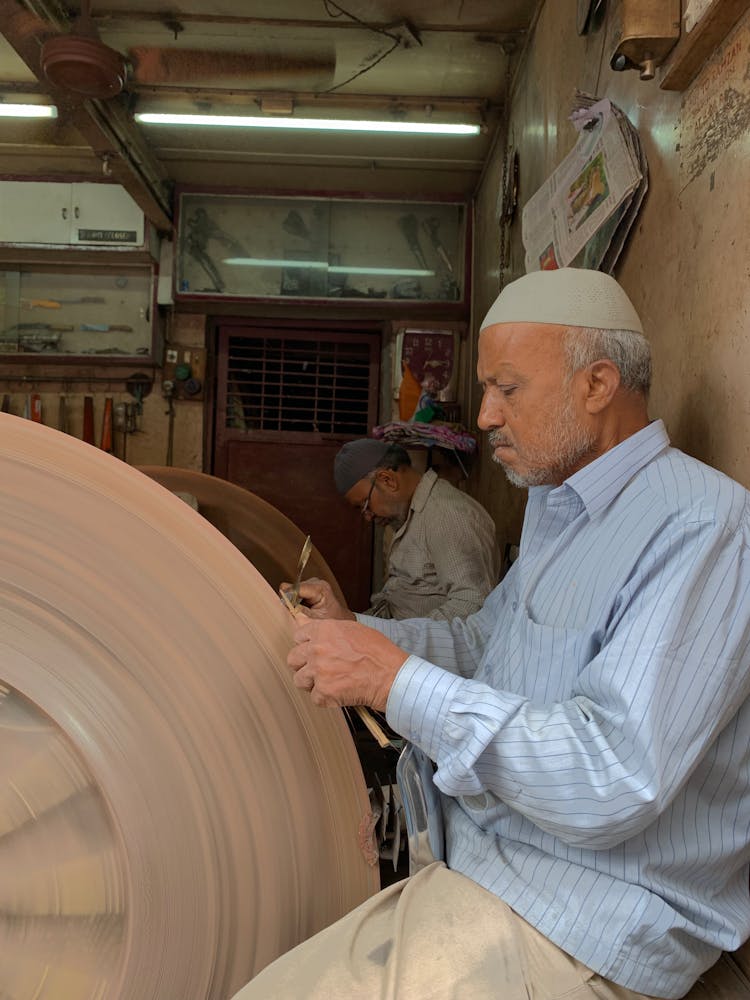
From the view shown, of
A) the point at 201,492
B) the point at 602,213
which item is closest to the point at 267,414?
the point at 201,492

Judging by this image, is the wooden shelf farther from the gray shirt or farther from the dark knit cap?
the dark knit cap

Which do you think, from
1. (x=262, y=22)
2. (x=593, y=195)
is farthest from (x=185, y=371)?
(x=593, y=195)

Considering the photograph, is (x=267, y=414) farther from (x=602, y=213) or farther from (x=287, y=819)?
(x=287, y=819)

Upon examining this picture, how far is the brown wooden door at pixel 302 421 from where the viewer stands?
4.48 metres

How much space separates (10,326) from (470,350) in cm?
225

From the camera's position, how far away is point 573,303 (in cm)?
113

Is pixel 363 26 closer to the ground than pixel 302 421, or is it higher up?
higher up

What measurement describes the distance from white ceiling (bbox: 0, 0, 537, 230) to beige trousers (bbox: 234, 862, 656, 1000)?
103 inches

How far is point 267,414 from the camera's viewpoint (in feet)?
15.0

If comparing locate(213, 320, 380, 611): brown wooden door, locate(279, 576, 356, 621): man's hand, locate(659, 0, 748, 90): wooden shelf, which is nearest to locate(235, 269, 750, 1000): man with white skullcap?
locate(279, 576, 356, 621): man's hand

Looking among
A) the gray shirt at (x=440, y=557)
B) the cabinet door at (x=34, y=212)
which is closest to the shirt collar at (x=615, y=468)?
the gray shirt at (x=440, y=557)

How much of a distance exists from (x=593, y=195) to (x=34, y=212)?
318cm

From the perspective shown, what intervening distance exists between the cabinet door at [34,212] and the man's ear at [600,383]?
3.56 m

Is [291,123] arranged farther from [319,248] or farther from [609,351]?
[609,351]
